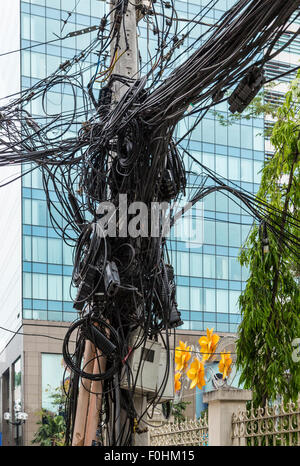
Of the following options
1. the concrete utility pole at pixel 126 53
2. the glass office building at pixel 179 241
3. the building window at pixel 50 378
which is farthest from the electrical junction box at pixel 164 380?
the building window at pixel 50 378

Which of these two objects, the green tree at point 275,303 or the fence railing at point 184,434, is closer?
the fence railing at point 184,434

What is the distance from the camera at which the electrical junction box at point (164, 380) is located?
666cm

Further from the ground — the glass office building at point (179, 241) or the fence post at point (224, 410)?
the glass office building at point (179, 241)

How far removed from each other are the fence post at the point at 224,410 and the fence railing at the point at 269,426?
0.07m

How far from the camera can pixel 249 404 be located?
30.7ft

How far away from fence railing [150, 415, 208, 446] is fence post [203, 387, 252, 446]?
1.54 ft

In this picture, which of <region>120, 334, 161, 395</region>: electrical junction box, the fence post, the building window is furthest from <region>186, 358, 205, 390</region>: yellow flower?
the building window

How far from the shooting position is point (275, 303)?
959 centimetres

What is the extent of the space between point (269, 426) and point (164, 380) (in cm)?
153

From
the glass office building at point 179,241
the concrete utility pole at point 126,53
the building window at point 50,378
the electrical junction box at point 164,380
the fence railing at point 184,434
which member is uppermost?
the glass office building at point 179,241

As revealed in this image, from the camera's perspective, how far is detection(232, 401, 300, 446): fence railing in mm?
7109

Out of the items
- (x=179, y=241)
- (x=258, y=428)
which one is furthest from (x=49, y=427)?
(x=258, y=428)

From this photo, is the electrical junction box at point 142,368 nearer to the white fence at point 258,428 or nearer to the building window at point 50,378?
the white fence at point 258,428

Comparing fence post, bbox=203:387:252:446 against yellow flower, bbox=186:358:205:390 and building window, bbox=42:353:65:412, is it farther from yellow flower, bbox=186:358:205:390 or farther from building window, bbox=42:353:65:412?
building window, bbox=42:353:65:412
